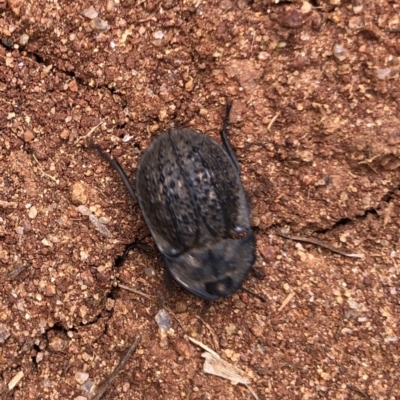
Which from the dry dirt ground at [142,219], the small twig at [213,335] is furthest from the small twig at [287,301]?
the small twig at [213,335]

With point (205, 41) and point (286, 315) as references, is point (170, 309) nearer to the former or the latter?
point (286, 315)

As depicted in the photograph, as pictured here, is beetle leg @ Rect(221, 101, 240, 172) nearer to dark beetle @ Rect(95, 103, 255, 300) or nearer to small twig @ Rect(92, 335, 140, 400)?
dark beetle @ Rect(95, 103, 255, 300)

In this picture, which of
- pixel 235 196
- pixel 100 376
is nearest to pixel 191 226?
pixel 235 196

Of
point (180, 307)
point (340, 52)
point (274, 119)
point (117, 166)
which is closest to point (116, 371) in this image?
point (180, 307)

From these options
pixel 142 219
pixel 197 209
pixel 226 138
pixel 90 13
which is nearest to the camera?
pixel 197 209

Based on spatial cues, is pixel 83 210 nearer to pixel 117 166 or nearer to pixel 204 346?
pixel 117 166

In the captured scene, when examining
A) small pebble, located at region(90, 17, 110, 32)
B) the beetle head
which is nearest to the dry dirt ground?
small pebble, located at region(90, 17, 110, 32)
